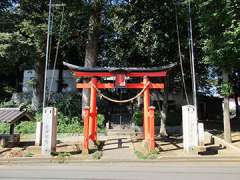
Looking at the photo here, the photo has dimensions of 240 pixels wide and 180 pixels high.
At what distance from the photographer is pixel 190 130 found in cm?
1459

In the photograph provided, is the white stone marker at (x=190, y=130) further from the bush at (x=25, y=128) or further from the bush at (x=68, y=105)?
the bush at (x=68, y=105)

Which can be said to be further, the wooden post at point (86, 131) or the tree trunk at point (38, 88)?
the tree trunk at point (38, 88)

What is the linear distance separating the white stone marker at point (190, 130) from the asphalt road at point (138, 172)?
155 centimetres

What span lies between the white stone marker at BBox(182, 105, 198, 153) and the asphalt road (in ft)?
5.08

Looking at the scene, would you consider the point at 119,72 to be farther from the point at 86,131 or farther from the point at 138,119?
the point at 138,119

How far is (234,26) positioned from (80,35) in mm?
12234

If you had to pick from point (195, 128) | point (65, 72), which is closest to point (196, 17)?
point (195, 128)

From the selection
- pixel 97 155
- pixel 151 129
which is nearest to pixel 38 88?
pixel 151 129

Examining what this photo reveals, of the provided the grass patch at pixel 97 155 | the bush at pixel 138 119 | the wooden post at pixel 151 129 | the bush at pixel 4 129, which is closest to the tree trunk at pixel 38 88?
the bush at pixel 4 129

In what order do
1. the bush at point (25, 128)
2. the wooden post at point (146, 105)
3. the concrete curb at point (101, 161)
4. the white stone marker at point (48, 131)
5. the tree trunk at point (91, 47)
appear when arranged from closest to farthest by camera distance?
the concrete curb at point (101, 161) → the white stone marker at point (48, 131) → the wooden post at point (146, 105) → the tree trunk at point (91, 47) → the bush at point (25, 128)

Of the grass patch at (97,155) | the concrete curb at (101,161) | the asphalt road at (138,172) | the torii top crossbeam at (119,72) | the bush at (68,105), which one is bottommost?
the asphalt road at (138,172)

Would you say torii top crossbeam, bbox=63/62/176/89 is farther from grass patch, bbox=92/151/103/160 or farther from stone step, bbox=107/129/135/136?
stone step, bbox=107/129/135/136

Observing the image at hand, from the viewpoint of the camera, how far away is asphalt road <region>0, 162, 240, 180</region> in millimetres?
9727

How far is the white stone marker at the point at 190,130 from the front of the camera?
1443 centimetres
